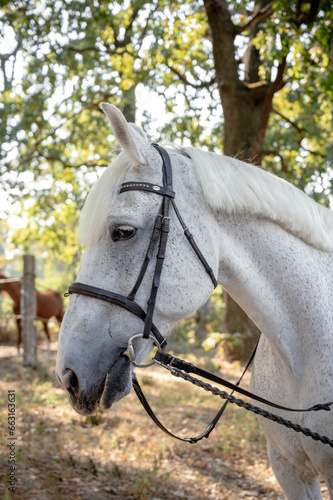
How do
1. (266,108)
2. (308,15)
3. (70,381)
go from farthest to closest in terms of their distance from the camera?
(266,108)
(308,15)
(70,381)

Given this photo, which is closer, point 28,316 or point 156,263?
point 156,263

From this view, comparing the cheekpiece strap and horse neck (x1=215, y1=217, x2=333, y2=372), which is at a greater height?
the cheekpiece strap

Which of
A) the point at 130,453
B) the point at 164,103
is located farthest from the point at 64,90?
the point at 130,453

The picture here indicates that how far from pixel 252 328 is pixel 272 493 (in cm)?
336

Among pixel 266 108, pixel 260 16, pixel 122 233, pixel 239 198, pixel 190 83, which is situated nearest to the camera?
pixel 122 233

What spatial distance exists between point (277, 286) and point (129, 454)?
3548 mm

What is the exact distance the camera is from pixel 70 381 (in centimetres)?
161

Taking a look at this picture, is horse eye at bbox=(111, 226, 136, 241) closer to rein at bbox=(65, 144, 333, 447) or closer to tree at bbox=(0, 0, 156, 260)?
rein at bbox=(65, 144, 333, 447)

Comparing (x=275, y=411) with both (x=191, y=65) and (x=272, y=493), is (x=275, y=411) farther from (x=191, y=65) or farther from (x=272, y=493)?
(x=191, y=65)

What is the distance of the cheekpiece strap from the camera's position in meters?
1.77

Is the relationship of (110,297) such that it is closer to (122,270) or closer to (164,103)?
(122,270)

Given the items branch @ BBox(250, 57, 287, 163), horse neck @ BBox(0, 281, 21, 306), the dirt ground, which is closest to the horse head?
the dirt ground

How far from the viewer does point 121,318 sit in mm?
1677

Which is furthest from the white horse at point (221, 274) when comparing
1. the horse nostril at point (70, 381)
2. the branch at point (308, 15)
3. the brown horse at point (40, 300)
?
the brown horse at point (40, 300)
